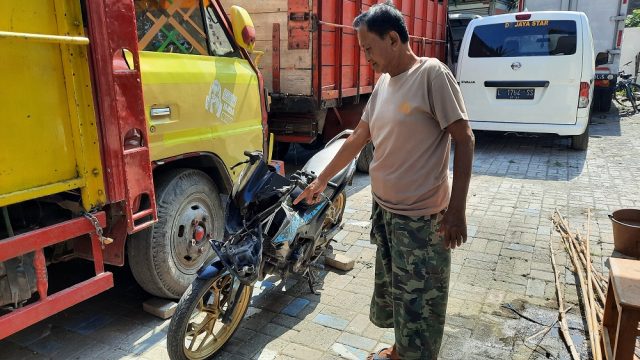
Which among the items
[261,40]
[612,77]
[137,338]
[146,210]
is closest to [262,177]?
[146,210]

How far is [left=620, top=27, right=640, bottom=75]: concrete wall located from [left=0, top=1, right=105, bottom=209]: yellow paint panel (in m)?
20.3

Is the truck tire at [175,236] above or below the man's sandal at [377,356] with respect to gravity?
above

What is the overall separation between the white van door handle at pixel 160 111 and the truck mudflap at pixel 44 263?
69 centimetres

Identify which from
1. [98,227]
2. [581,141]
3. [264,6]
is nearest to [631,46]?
[581,141]

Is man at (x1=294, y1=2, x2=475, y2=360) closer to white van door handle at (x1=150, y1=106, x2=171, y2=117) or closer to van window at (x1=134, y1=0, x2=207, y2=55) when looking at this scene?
white van door handle at (x1=150, y1=106, x2=171, y2=117)

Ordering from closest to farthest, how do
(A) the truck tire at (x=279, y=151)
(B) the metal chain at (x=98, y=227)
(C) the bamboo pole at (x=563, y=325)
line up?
(B) the metal chain at (x=98, y=227) → (C) the bamboo pole at (x=563, y=325) → (A) the truck tire at (x=279, y=151)

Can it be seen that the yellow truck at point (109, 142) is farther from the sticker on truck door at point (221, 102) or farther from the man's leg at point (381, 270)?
the man's leg at point (381, 270)

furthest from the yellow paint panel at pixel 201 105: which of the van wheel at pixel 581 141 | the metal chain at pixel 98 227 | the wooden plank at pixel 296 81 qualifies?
the van wheel at pixel 581 141

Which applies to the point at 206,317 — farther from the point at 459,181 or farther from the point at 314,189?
the point at 459,181

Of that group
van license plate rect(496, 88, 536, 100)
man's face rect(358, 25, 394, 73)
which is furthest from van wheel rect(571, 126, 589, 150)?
man's face rect(358, 25, 394, 73)

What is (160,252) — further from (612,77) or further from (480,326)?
(612,77)

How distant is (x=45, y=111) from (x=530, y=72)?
7.10m

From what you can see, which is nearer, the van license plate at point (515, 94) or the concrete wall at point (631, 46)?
the van license plate at point (515, 94)

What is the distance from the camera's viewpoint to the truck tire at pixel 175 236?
3.03 meters
